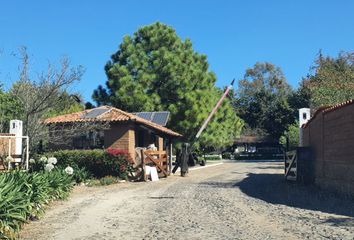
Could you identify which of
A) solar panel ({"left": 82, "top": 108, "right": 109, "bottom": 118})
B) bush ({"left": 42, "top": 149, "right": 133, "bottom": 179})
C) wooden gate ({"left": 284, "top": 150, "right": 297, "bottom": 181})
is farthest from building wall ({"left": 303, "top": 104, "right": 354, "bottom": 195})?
solar panel ({"left": 82, "top": 108, "right": 109, "bottom": 118})

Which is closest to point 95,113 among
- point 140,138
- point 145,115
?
point 140,138

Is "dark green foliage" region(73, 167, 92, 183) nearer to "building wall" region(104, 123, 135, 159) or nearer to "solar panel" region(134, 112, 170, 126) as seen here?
"building wall" region(104, 123, 135, 159)

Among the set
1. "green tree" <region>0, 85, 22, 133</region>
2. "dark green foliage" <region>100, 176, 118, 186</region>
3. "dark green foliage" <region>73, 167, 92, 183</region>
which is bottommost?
"dark green foliage" <region>100, 176, 118, 186</region>

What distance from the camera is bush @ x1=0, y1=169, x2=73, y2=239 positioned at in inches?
356

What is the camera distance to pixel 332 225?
395 inches

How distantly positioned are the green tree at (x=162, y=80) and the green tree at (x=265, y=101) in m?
35.8

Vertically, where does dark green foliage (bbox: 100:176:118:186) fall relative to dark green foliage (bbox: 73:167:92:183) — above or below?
below

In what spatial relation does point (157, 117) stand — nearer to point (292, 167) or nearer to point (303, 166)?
point (292, 167)

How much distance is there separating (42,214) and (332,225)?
6.64 meters

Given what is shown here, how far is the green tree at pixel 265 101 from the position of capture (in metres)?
73.7

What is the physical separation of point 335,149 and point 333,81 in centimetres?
1830

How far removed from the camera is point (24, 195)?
35.4 ft

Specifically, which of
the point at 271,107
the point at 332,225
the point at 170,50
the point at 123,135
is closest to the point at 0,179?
the point at 332,225

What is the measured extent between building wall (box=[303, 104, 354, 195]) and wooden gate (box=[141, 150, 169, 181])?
890 centimetres
